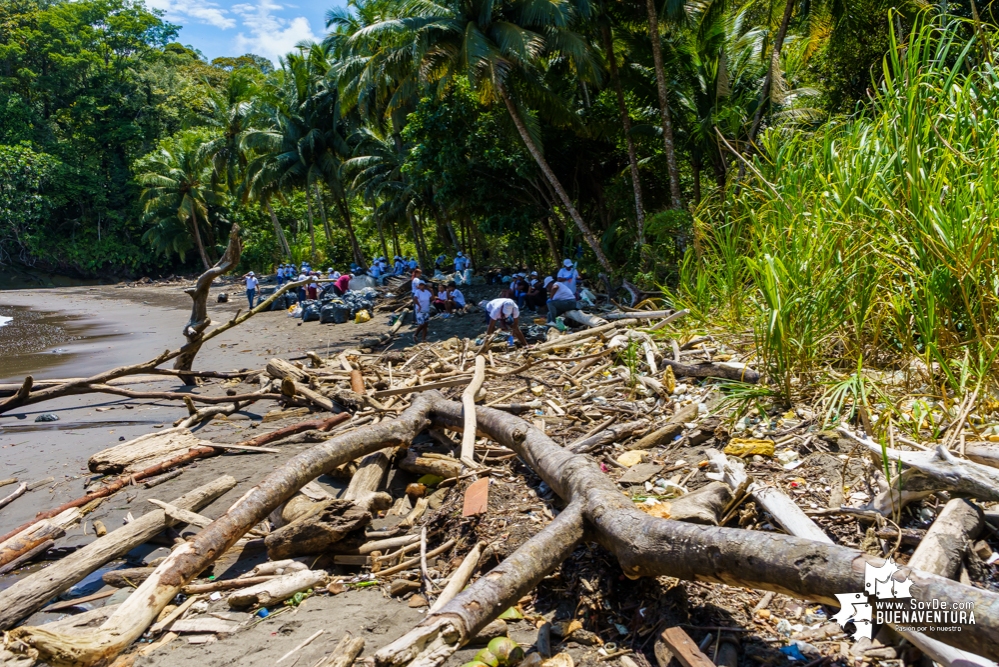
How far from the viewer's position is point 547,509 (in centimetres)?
520

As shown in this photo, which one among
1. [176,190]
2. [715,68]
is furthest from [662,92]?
[176,190]

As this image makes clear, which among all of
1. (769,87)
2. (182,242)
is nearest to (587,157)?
(769,87)

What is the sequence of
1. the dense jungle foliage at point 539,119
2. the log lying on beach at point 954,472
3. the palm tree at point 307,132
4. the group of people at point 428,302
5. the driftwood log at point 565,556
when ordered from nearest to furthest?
the driftwood log at point 565,556 → the log lying on beach at point 954,472 → the dense jungle foliage at point 539,119 → the group of people at point 428,302 → the palm tree at point 307,132

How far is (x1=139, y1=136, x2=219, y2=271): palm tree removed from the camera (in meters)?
46.1

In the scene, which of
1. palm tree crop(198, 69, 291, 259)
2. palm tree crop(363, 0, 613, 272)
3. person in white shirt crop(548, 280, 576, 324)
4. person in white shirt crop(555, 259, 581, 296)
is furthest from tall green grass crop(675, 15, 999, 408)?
palm tree crop(198, 69, 291, 259)

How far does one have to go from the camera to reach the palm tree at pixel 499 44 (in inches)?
620

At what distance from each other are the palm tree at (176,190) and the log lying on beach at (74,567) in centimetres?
4276

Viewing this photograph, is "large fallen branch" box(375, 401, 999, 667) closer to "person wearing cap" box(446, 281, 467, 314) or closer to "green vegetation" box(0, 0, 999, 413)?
"green vegetation" box(0, 0, 999, 413)

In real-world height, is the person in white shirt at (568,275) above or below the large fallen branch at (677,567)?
above

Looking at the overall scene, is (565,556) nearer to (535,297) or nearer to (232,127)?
(535,297)

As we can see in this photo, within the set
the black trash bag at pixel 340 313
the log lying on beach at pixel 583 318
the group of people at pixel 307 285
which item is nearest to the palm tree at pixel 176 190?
the group of people at pixel 307 285

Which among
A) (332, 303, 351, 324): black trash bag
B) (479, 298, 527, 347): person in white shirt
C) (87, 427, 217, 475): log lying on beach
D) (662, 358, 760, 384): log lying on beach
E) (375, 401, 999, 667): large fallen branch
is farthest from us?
(332, 303, 351, 324): black trash bag

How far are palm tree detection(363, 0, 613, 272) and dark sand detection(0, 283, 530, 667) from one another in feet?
19.3

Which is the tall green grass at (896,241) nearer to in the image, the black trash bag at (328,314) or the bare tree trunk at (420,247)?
the black trash bag at (328,314)
